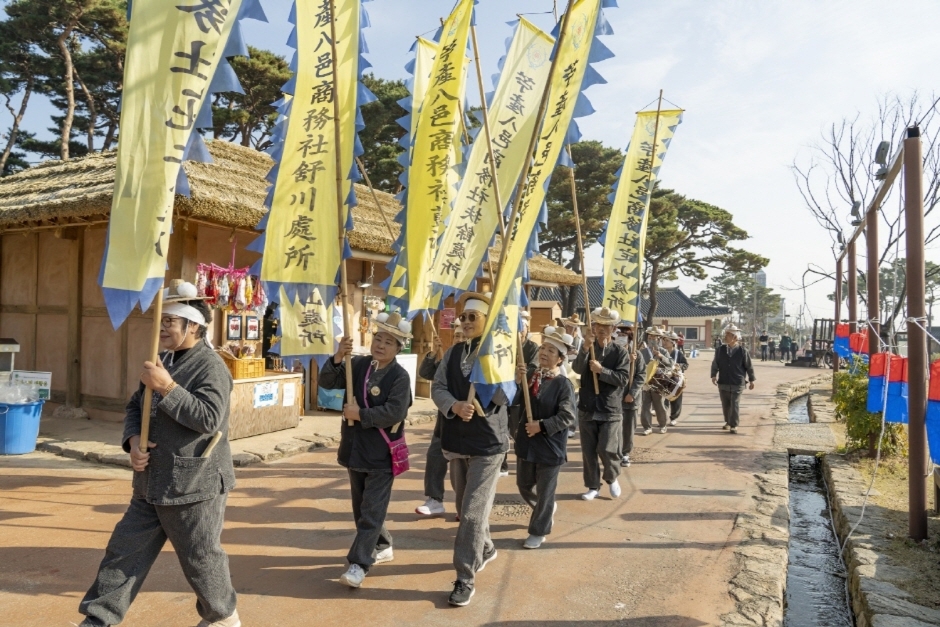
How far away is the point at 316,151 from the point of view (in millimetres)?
4668

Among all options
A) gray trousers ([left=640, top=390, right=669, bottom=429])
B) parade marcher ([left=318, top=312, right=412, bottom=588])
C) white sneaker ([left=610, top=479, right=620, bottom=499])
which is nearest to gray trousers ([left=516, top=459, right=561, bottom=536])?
parade marcher ([left=318, top=312, right=412, bottom=588])

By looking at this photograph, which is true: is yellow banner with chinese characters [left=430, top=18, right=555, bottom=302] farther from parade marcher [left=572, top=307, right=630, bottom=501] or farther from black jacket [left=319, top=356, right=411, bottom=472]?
parade marcher [left=572, top=307, right=630, bottom=501]

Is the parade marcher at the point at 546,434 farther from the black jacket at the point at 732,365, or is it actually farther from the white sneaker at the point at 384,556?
the black jacket at the point at 732,365

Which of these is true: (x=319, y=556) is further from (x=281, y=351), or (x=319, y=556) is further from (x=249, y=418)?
(x=249, y=418)

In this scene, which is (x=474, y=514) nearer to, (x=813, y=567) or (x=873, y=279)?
→ (x=813, y=567)

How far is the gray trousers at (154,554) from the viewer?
10.1ft

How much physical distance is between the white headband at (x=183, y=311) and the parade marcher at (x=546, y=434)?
240 centimetres

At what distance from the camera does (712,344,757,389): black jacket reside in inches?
440

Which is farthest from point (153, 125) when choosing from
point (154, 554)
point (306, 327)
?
point (154, 554)

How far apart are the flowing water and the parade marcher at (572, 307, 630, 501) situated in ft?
5.99

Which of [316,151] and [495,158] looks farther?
[495,158]

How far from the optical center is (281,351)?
14.6 feet

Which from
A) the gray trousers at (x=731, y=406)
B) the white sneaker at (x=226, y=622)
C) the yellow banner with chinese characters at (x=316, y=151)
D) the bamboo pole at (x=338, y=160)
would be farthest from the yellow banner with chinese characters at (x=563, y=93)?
the gray trousers at (x=731, y=406)

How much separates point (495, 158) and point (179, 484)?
12.6 feet
